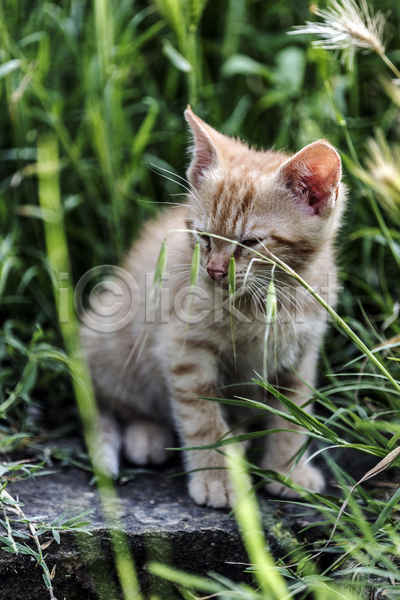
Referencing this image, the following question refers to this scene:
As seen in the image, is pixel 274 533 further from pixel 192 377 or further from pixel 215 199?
pixel 215 199

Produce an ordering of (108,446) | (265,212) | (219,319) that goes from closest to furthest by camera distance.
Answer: (265,212) → (219,319) → (108,446)

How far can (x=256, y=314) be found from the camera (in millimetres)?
1562

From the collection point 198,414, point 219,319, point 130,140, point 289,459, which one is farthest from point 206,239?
point 130,140

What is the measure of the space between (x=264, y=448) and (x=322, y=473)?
19cm

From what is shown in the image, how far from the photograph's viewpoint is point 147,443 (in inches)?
72.2

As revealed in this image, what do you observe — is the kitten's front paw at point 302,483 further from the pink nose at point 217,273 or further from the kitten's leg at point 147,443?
the pink nose at point 217,273

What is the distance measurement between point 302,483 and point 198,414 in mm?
354

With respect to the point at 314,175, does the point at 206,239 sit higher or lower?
lower

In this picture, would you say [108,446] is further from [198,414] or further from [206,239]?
[206,239]

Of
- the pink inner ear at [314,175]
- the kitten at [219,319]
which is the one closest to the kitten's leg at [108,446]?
the kitten at [219,319]

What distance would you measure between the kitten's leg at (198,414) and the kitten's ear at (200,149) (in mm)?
518

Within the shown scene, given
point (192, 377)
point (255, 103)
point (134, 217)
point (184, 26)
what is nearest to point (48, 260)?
point (134, 217)

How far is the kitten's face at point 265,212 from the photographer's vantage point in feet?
4.66

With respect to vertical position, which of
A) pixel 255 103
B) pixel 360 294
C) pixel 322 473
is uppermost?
pixel 255 103
